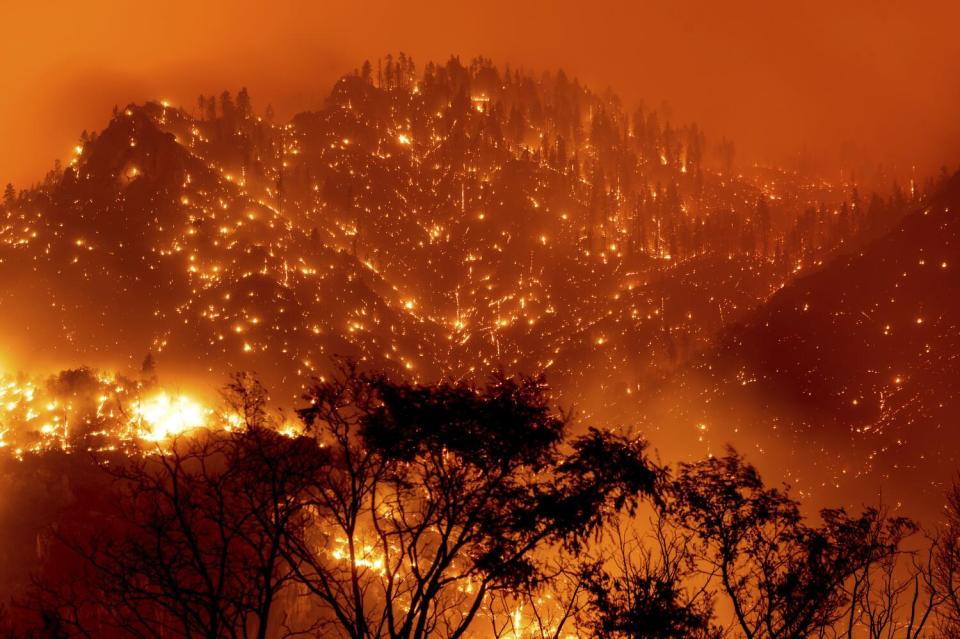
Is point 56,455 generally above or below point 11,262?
below

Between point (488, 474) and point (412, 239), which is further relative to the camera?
point (412, 239)

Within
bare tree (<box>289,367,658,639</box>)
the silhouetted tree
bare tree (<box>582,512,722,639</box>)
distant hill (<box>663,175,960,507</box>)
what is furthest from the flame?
the silhouetted tree

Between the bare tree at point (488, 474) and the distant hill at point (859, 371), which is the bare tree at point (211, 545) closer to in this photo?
the bare tree at point (488, 474)

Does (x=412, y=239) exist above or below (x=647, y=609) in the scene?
above

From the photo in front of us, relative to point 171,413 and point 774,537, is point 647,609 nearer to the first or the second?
point 774,537

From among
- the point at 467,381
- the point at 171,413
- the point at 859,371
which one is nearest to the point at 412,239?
the point at 171,413

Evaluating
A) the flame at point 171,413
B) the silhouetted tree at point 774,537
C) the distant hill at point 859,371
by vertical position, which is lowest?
the silhouetted tree at point 774,537

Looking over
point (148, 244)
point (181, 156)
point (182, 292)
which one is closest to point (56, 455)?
point (182, 292)

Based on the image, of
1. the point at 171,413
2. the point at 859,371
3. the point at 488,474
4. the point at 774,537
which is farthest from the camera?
the point at 171,413

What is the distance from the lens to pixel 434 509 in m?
14.8

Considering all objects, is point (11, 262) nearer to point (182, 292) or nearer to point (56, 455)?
point (182, 292)

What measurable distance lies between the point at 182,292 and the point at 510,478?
369 feet

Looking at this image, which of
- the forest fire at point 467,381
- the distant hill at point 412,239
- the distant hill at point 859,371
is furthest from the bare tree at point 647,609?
the distant hill at point 412,239

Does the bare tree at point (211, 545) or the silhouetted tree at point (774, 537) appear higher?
the silhouetted tree at point (774, 537)
